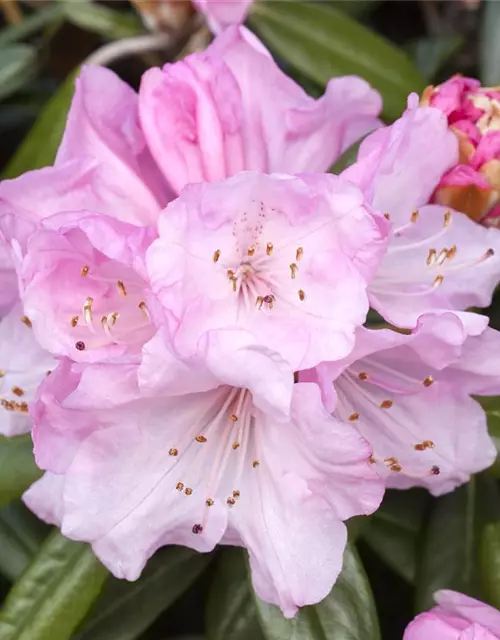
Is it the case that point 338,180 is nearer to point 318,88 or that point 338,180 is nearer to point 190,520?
point 190,520

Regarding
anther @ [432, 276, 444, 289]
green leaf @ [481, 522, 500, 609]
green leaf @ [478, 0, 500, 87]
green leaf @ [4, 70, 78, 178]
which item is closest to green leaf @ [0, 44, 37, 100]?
green leaf @ [4, 70, 78, 178]

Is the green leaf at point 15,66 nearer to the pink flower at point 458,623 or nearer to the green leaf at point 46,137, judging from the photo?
the green leaf at point 46,137

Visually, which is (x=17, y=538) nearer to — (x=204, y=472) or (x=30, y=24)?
(x=204, y=472)

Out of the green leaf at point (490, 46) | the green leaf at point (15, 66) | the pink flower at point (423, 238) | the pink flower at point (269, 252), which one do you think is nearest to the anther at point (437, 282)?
the pink flower at point (423, 238)

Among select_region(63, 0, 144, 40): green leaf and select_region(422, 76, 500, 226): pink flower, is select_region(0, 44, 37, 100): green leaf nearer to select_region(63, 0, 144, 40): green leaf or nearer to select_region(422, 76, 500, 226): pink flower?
select_region(63, 0, 144, 40): green leaf

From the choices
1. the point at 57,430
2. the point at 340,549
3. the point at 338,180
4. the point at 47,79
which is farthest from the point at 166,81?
the point at 47,79

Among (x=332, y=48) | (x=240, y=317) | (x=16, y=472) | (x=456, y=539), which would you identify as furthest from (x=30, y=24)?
(x=456, y=539)
